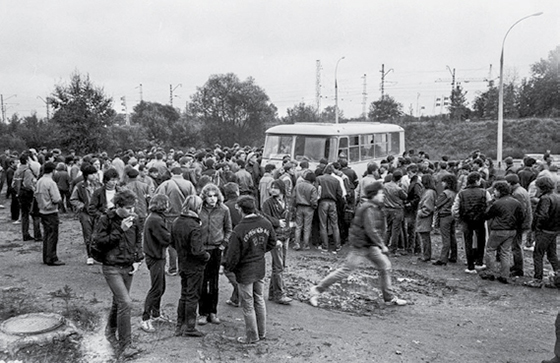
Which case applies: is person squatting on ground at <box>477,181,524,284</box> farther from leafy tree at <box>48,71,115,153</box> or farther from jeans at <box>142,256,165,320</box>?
leafy tree at <box>48,71,115,153</box>

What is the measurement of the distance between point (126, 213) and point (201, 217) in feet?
3.83

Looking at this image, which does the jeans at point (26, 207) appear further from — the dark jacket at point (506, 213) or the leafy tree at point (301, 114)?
the leafy tree at point (301, 114)

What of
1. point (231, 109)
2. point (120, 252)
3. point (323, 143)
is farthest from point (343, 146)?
point (231, 109)

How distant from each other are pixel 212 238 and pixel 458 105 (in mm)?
48185

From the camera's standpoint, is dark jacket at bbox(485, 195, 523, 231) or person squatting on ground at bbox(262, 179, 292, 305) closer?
person squatting on ground at bbox(262, 179, 292, 305)

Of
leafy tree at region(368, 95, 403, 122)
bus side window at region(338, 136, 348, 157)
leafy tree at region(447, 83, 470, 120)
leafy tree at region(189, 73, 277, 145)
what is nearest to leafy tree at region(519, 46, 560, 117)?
leafy tree at region(447, 83, 470, 120)

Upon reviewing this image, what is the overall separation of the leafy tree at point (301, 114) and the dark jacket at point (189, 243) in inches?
1479

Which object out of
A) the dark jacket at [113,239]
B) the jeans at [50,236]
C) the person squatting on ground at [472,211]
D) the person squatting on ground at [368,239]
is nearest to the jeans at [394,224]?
the person squatting on ground at [472,211]

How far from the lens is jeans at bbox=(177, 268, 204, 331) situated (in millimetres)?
6406

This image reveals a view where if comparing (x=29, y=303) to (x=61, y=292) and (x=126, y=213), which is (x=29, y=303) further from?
(x=126, y=213)

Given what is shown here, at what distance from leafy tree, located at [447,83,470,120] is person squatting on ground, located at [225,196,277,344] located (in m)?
46.6

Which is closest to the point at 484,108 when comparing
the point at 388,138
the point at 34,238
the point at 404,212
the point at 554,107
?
the point at 554,107

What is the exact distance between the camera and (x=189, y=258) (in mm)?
6363

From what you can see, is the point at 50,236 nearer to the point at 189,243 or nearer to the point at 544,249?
the point at 189,243
